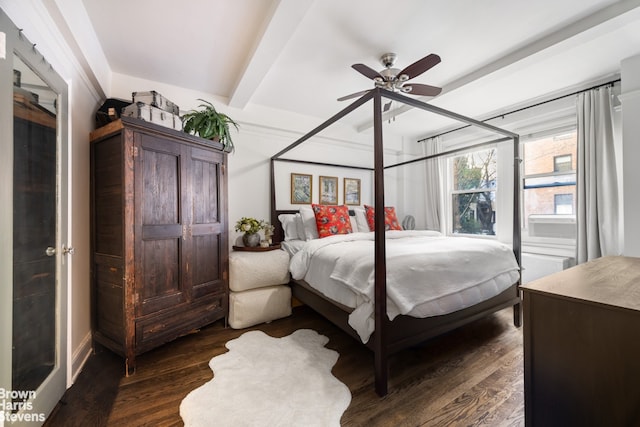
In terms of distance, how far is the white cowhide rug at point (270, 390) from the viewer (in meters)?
1.31

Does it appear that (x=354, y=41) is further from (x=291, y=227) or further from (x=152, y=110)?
(x=291, y=227)

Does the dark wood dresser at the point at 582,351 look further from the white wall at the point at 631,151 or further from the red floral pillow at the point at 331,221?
the red floral pillow at the point at 331,221

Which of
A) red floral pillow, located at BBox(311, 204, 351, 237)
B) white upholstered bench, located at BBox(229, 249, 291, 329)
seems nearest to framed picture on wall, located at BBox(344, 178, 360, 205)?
red floral pillow, located at BBox(311, 204, 351, 237)

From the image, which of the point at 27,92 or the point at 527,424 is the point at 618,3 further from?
the point at 27,92

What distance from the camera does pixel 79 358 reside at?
1763 mm

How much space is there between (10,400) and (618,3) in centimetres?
421

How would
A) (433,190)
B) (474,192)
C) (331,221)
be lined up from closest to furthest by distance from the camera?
(331,221)
(474,192)
(433,190)

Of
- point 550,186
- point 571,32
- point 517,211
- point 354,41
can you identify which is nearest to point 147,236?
point 354,41

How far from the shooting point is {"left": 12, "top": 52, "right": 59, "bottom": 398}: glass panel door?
1.15m

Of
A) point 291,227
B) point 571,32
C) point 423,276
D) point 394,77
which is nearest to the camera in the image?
point 423,276

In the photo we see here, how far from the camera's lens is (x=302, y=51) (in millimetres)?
2303

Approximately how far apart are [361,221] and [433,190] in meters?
1.66

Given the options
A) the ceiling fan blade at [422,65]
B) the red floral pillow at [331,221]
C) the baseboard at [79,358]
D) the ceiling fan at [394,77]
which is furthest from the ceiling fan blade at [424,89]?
the baseboard at [79,358]

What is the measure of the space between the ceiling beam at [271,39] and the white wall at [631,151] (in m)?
3.13
